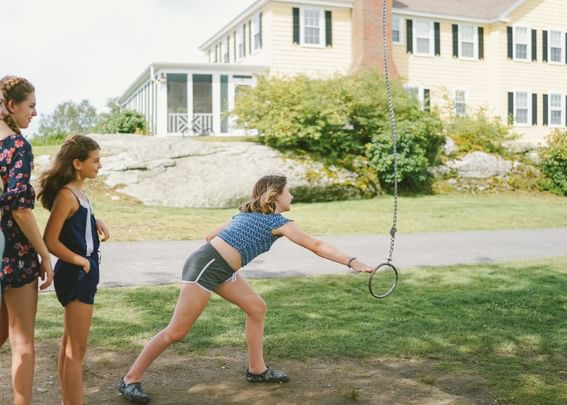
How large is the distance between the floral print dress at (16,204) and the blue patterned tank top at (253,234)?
1.35 m

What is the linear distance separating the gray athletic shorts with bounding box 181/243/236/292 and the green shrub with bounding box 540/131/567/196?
25.5 m

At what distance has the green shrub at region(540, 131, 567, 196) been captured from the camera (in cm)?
2780

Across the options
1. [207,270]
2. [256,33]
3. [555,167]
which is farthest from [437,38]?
[207,270]

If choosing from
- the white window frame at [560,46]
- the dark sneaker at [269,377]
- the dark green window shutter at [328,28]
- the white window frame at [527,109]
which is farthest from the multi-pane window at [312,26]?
the dark sneaker at [269,377]

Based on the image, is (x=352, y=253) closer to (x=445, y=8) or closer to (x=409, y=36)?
(x=409, y=36)

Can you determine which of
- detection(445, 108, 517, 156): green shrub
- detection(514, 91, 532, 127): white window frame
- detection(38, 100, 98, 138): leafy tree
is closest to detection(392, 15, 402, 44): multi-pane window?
detection(445, 108, 517, 156): green shrub

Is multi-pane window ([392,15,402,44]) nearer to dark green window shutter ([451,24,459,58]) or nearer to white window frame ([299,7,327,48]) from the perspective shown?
dark green window shutter ([451,24,459,58])

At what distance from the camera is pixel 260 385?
4.94 meters

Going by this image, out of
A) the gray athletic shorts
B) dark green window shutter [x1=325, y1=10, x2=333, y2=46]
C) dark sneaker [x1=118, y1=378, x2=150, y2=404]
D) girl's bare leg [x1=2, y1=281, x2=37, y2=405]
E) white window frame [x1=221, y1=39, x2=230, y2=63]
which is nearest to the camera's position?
girl's bare leg [x1=2, y1=281, x2=37, y2=405]

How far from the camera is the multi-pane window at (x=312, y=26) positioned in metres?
30.8

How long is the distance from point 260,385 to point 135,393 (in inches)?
35.5

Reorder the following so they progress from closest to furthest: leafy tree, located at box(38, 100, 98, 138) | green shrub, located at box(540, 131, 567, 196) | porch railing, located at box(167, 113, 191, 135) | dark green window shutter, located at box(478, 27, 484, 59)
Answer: green shrub, located at box(540, 131, 567, 196), porch railing, located at box(167, 113, 191, 135), dark green window shutter, located at box(478, 27, 484, 59), leafy tree, located at box(38, 100, 98, 138)

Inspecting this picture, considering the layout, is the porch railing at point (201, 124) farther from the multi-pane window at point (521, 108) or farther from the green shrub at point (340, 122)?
the multi-pane window at point (521, 108)

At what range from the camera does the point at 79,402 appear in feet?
13.2
